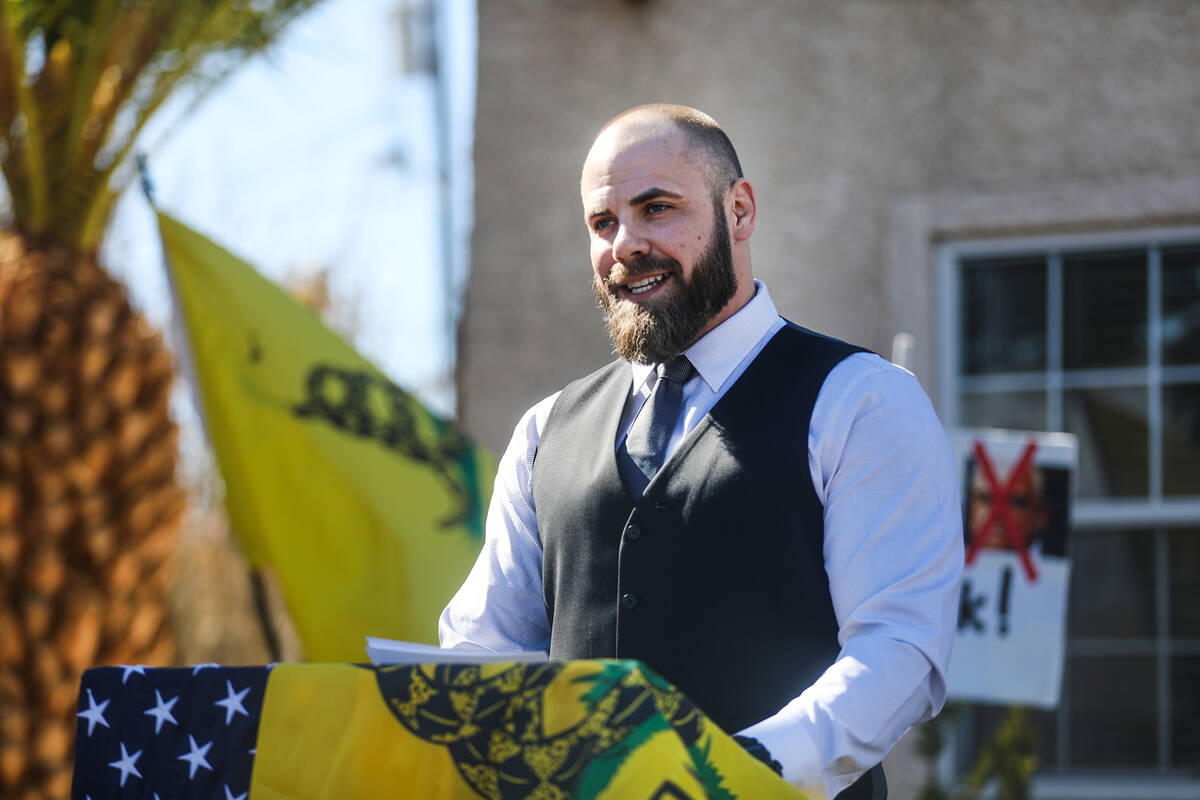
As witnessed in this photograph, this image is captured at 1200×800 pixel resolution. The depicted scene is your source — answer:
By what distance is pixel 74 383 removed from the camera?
476 cm

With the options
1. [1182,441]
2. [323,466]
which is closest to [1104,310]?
[1182,441]

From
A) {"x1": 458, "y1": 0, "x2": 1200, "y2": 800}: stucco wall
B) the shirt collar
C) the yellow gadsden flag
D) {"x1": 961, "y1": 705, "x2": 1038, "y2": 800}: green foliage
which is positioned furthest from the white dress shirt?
{"x1": 458, "y1": 0, "x2": 1200, "y2": 800}: stucco wall

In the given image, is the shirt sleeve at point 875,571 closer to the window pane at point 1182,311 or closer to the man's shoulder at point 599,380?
the man's shoulder at point 599,380

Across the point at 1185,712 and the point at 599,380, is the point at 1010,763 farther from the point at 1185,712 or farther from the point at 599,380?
the point at 599,380

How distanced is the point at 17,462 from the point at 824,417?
137 inches

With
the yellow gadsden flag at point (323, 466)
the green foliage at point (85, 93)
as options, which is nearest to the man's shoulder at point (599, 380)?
the yellow gadsden flag at point (323, 466)

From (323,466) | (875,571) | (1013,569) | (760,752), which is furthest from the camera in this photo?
(323,466)

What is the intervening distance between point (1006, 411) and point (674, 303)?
278 cm

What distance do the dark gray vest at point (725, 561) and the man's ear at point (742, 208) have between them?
245 mm

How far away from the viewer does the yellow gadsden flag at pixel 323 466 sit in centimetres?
394

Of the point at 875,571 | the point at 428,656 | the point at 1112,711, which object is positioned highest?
the point at 875,571

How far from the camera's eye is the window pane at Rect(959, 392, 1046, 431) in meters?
4.58

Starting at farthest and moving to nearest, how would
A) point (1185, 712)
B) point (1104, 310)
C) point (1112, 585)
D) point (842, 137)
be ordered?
point (842, 137) < point (1104, 310) < point (1112, 585) < point (1185, 712)

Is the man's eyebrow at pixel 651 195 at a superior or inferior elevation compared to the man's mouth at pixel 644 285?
superior
